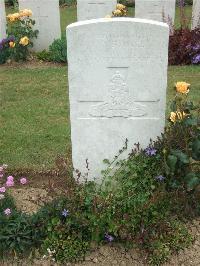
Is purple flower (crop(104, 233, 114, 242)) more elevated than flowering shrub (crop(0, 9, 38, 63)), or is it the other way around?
flowering shrub (crop(0, 9, 38, 63))

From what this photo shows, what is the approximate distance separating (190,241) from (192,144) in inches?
30.1

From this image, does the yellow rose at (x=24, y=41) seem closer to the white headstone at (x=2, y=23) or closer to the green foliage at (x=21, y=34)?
the green foliage at (x=21, y=34)

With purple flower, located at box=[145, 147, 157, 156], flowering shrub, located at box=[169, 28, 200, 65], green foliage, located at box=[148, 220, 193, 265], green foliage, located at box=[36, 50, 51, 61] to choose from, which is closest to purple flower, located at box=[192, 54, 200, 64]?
flowering shrub, located at box=[169, 28, 200, 65]

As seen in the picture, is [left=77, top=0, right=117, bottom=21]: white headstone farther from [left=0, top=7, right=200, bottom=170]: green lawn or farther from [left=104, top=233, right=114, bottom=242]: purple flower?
[left=104, top=233, right=114, bottom=242]: purple flower

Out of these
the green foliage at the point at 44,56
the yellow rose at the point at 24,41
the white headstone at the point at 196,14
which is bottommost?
the green foliage at the point at 44,56

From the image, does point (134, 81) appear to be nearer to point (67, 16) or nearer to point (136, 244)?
point (136, 244)

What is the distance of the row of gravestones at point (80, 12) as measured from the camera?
9266 mm

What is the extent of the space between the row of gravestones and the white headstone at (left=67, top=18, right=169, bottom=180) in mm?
5712

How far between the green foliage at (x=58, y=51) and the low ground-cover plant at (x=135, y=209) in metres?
5.25

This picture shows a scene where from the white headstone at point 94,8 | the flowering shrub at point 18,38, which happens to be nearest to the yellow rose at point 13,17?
the flowering shrub at point 18,38

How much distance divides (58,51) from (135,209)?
580 centimetres

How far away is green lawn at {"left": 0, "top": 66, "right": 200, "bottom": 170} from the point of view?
517 cm

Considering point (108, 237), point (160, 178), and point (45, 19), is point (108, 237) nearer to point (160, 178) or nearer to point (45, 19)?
point (160, 178)

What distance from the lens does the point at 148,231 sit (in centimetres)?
351
